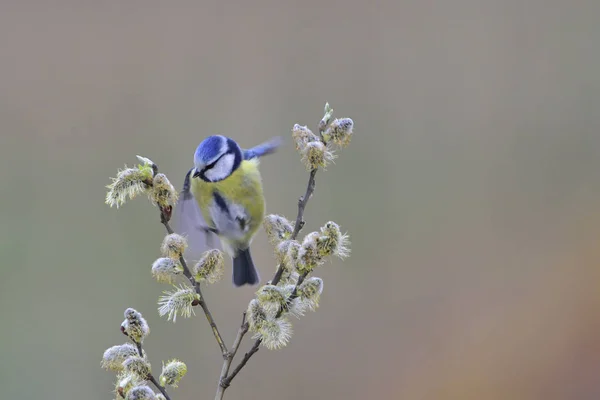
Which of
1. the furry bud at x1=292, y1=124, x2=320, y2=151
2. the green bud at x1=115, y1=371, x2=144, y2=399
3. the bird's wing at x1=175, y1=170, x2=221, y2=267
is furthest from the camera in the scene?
the bird's wing at x1=175, y1=170, x2=221, y2=267

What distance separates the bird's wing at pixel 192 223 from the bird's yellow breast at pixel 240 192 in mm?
36

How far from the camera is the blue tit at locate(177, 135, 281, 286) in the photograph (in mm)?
793

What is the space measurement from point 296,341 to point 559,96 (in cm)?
90

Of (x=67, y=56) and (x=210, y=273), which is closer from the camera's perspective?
(x=210, y=273)

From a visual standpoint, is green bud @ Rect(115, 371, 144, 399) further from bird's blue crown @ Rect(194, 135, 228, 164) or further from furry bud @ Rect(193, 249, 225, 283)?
bird's blue crown @ Rect(194, 135, 228, 164)

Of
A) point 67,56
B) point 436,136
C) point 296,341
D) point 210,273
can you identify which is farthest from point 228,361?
point 67,56

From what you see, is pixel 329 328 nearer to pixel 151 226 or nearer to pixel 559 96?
pixel 151 226

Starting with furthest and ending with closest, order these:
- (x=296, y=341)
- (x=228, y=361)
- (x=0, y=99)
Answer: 1. (x=0, y=99)
2. (x=296, y=341)
3. (x=228, y=361)

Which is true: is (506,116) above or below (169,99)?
below

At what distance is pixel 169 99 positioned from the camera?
5.13ft

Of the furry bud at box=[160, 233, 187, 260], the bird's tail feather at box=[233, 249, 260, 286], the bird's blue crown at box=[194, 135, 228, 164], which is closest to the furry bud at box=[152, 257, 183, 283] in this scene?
the furry bud at box=[160, 233, 187, 260]

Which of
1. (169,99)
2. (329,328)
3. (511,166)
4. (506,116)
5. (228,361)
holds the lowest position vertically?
(228,361)

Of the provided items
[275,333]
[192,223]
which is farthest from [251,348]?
[192,223]

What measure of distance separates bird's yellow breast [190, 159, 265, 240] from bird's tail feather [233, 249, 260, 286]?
0.03m
